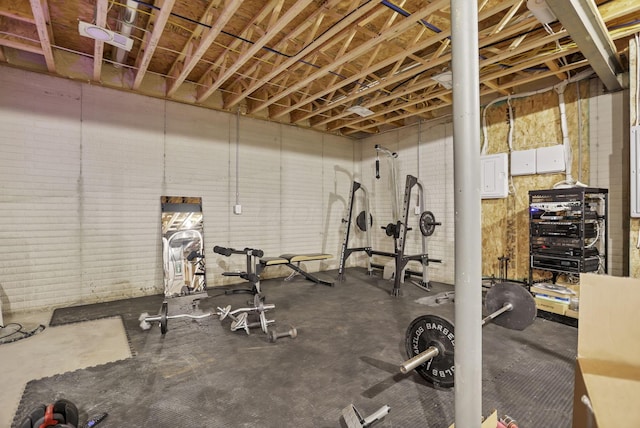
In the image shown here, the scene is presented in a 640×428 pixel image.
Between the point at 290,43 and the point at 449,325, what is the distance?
12.4ft

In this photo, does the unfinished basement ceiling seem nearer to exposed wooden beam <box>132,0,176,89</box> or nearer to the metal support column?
exposed wooden beam <box>132,0,176,89</box>

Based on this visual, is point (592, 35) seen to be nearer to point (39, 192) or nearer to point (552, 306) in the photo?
point (552, 306)

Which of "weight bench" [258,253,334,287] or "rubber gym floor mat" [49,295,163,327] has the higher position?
"weight bench" [258,253,334,287]

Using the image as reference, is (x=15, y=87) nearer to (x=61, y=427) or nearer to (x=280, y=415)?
(x=61, y=427)

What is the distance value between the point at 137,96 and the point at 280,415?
5.11 meters

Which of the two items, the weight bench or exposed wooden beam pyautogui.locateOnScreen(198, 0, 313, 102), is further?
the weight bench

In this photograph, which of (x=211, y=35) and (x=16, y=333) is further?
(x=16, y=333)

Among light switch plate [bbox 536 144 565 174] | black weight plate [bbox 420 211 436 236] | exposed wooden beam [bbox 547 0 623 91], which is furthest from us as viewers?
black weight plate [bbox 420 211 436 236]

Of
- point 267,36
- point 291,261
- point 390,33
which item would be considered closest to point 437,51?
point 390,33

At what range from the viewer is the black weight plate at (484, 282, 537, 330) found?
6.51 feet

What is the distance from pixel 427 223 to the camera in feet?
18.2

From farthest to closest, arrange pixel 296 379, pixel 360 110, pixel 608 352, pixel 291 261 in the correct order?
pixel 291 261 < pixel 360 110 < pixel 296 379 < pixel 608 352

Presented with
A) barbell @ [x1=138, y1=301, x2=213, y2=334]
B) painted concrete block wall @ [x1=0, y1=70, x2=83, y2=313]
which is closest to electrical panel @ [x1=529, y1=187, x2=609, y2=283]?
barbell @ [x1=138, y1=301, x2=213, y2=334]

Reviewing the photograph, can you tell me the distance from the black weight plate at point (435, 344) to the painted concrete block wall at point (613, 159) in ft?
11.2
